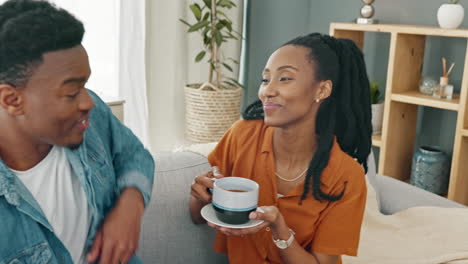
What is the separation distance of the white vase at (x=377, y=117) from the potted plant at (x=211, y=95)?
875mm

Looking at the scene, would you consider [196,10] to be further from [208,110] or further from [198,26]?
[208,110]

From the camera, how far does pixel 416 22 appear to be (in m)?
3.19

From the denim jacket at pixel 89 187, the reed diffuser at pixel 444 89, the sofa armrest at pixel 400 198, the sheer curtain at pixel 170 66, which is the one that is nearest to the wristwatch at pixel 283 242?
the denim jacket at pixel 89 187

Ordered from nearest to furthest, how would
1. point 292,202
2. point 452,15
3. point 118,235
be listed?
point 118,235, point 292,202, point 452,15

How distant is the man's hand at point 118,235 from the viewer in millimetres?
775

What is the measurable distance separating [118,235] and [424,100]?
237 cm

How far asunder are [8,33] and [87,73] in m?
0.13

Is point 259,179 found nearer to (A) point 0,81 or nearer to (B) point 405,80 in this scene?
(A) point 0,81

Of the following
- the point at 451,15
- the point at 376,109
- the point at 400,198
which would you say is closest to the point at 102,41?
the point at 376,109

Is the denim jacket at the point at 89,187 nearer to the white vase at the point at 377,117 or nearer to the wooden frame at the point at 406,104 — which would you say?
the wooden frame at the point at 406,104

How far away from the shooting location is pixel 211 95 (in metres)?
3.25

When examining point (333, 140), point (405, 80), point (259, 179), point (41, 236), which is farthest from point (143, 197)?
point (405, 80)

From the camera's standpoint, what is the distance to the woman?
3.79 ft

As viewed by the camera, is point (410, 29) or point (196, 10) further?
point (196, 10)
